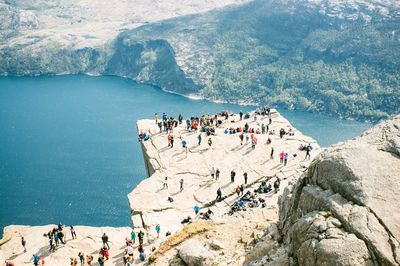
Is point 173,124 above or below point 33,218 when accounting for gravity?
above

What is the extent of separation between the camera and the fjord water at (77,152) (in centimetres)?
9062

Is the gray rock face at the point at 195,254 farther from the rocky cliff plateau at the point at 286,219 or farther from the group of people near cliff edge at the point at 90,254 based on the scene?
the group of people near cliff edge at the point at 90,254

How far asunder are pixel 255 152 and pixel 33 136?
376ft

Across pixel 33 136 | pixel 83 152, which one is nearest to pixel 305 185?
pixel 83 152

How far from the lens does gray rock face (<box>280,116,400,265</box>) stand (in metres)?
12.8

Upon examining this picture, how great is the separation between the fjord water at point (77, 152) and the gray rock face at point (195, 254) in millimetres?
65375

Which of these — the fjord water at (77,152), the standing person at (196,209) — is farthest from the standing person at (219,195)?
the fjord water at (77,152)

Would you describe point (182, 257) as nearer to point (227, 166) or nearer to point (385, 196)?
point (385, 196)

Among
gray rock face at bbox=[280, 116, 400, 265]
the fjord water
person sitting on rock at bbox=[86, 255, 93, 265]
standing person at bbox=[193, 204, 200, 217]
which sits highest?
gray rock face at bbox=[280, 116, 400, 265]

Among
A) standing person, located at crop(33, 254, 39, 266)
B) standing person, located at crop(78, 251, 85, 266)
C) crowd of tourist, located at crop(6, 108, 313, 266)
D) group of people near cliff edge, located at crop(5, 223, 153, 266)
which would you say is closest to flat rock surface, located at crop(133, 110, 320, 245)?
crowd of tourist, located at crop(6, 108, 313, 266)

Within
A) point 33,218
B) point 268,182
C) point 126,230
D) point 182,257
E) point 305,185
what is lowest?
point 33,218

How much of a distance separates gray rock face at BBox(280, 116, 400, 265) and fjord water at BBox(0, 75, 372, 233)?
238ft

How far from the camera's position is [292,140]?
51.8 metres

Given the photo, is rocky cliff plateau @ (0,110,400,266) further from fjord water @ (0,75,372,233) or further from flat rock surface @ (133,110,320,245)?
fjord water @ (0,75,372,233)
